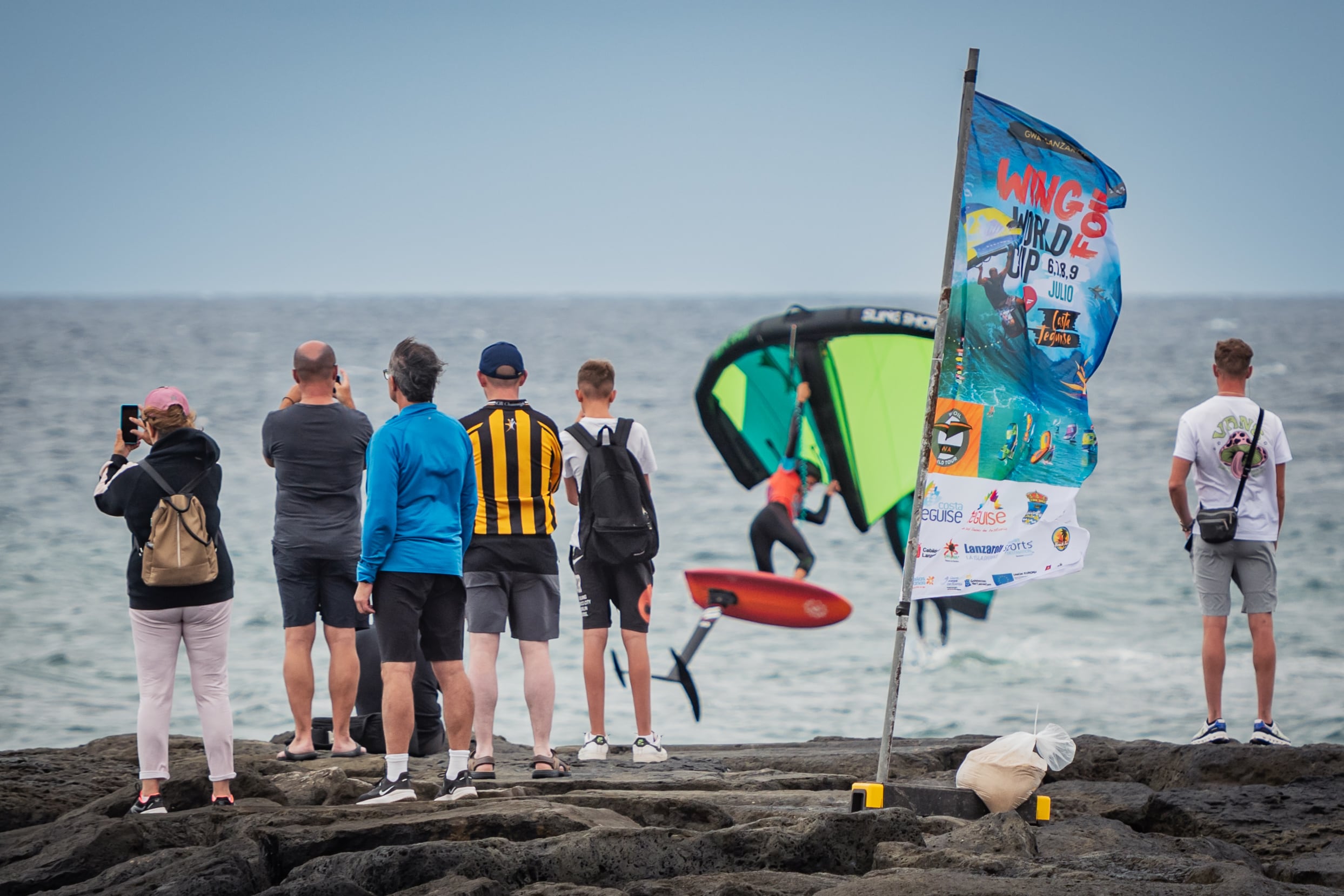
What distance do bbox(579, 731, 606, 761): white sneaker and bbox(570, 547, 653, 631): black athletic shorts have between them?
60 cm

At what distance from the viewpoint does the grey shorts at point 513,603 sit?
212 inches

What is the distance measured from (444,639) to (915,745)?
114 inches

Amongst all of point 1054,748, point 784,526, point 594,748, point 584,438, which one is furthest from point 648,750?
point 784,526

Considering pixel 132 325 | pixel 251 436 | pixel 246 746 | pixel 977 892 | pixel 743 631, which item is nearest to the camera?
pixel 977 892

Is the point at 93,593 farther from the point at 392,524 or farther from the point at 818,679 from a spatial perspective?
the point at 392,524

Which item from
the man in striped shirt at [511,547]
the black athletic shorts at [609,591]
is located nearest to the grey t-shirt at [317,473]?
the man in striped shirt at [511,547]

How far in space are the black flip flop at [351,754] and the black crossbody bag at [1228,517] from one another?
397cm

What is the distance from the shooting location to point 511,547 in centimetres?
536

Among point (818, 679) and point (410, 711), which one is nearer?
point (410, 711)

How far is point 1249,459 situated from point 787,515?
4.27 metres

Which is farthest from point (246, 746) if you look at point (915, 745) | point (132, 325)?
point (132, 325)

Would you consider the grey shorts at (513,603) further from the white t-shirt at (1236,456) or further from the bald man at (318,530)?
the white t-shirt at (1236,456)

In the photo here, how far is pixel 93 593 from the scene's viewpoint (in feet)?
63.9

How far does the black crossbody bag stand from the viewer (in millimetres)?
5902
